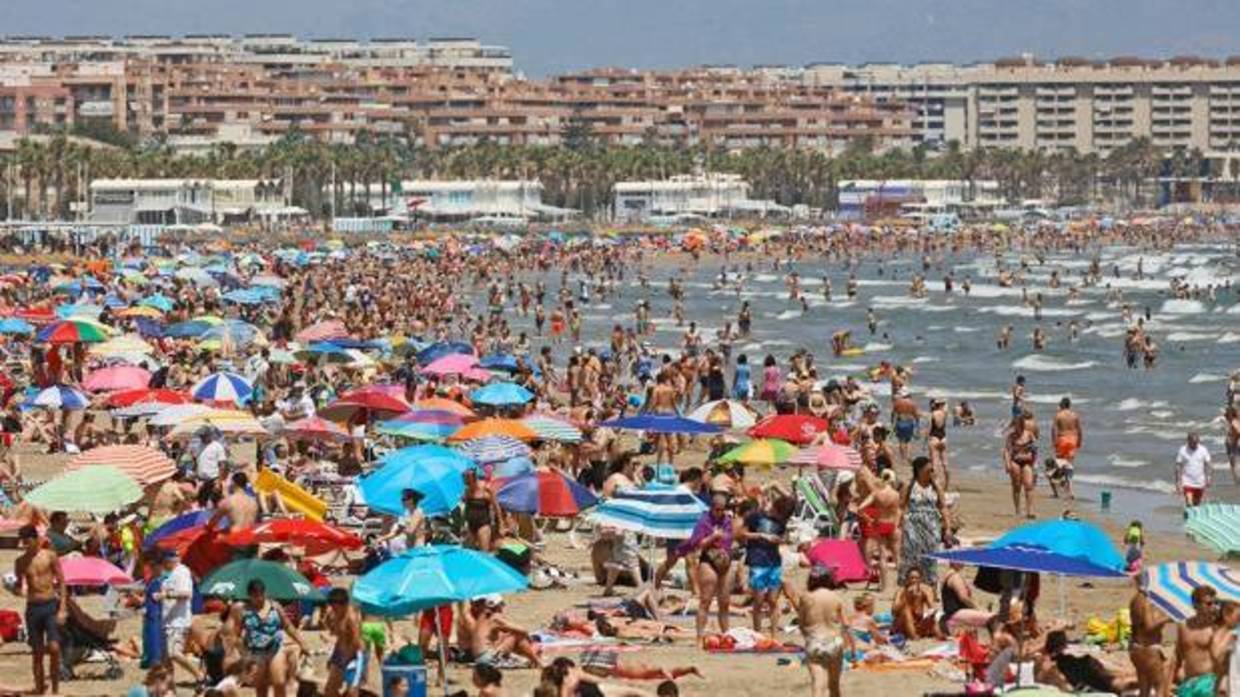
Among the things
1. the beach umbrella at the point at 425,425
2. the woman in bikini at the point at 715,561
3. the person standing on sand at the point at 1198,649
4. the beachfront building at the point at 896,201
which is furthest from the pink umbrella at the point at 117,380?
the beachfront building at the point at 896,201

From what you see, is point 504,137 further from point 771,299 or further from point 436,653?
point 436,653

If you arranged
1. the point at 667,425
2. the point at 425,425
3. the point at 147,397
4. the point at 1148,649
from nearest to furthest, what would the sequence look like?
1. the point at 1148,649
2. the point at 667,425
3. the point at 425,425
4. the point at 147,397

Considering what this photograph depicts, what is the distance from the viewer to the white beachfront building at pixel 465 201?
395 feet

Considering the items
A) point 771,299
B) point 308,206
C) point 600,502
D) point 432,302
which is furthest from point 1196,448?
point 308,206

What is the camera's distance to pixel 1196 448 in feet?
67.7

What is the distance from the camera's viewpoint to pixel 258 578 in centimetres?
1273

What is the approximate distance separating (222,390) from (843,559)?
24.9ft

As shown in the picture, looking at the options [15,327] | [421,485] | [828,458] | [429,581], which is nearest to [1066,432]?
[828,458]

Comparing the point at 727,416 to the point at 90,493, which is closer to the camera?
the point at 90,493

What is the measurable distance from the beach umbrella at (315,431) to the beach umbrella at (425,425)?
1.16 ft

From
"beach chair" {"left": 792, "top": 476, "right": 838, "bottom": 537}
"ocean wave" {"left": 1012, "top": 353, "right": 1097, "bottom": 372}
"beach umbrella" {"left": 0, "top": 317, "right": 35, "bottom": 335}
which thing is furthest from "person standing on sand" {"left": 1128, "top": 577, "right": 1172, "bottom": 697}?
"ocean wave" {"left": 1012, "top": 353, "right": 1097, "bottom": 372}

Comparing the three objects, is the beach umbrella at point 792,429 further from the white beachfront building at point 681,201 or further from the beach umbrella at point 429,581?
the white beachfront building at point 681,201

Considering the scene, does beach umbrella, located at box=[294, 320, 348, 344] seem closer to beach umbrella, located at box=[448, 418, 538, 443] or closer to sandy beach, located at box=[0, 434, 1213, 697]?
sandy beach, located at box=[0, 434, 1213, 697]

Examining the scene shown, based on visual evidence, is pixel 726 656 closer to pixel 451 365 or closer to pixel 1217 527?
pixel 1217 527
